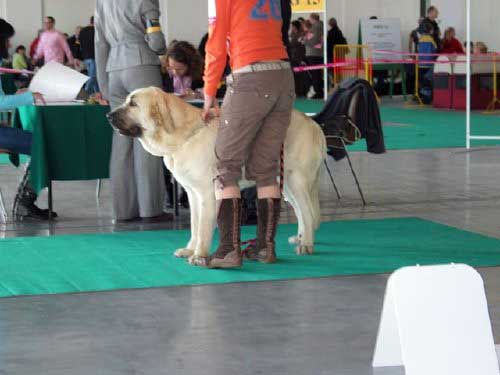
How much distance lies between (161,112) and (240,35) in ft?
1.96

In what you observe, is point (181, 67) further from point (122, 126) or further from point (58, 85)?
point (122, 126)

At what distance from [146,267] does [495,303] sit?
1901mm

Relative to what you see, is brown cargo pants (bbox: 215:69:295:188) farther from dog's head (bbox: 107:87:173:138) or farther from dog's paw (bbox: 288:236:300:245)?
dog's paw (bbox: 288:236:300:245)

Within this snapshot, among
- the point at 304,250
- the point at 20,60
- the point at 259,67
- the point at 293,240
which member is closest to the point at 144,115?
the point at 259,67

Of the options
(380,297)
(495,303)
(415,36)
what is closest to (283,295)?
(380,297)

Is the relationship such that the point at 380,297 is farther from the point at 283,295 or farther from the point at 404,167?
the point at 404,167

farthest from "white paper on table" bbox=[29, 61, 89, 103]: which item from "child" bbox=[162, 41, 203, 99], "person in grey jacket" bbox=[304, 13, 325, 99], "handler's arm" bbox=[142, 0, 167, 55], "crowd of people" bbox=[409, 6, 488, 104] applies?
"person in grey jacket" bbox=[304, 13, 325, 99]

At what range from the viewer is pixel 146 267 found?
5598 millimetres

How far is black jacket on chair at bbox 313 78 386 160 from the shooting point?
774 cm

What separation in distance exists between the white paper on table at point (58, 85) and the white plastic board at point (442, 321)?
483 centimetres

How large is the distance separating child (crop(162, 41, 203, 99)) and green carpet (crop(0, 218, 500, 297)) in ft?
5.31

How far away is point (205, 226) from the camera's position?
5613 mm

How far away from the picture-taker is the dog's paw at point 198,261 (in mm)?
5586

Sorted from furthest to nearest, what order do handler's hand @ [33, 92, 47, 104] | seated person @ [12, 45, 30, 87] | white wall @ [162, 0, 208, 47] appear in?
white wall @ [162, 0, 208, 47] < seated person @ [12, 45, 30, 87] < handler's hand @ [33, 92, 47, 104]
